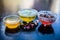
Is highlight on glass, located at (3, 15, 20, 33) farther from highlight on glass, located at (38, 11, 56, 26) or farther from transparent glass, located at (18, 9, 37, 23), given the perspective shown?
highlight on glass, located at (38, 11, 56, 26)

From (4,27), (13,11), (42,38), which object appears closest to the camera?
(42,38)

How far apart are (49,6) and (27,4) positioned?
0.19 meters

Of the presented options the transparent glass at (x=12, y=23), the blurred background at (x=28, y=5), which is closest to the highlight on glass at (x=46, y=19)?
the transparent glass at (x=12, y=23)

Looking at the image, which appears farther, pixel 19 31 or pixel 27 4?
pixel 27 4

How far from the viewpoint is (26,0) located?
4.45 feet

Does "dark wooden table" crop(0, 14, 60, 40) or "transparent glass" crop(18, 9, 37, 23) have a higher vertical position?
"transparent glass" crop(18, 9, 37, 23)

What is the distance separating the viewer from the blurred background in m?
1.30

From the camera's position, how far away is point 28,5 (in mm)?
1328

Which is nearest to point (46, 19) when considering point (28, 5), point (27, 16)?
point (27, 16)

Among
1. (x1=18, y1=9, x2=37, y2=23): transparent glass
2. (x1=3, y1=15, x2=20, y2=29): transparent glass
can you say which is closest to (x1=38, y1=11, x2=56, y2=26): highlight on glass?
(x1=18, y1=9, x2=37, y2=23): transparent glass

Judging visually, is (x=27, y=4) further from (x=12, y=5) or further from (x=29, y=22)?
(x=29, y=22)

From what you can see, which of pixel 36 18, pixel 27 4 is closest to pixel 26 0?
pixel 27 4

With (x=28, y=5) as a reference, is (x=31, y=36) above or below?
below

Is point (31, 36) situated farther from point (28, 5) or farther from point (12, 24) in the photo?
point (28, 5)
